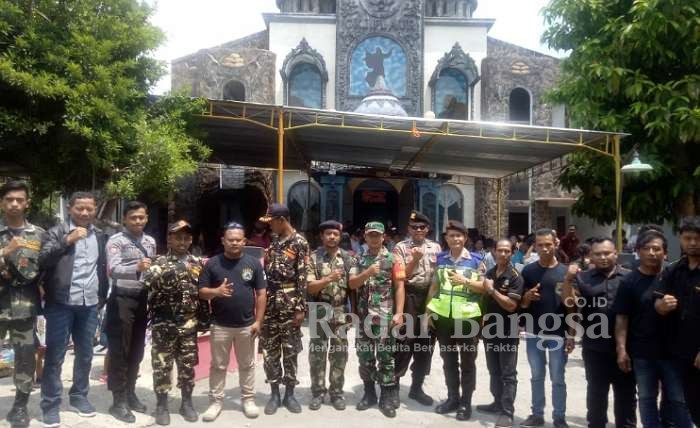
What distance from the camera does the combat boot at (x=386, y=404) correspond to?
15.2 feet

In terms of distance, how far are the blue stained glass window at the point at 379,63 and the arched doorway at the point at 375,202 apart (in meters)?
3.29

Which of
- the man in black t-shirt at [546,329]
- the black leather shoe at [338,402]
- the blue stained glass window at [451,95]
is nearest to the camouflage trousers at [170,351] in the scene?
the black leather shoe at [338,402]

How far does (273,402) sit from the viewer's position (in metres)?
4.67

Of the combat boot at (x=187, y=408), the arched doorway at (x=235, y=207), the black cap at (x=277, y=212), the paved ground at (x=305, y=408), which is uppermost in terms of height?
the arched doorway at (x=235, y=207)

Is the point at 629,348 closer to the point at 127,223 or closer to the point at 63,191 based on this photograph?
the point at 127,223

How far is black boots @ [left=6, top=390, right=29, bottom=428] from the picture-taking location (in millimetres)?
4035

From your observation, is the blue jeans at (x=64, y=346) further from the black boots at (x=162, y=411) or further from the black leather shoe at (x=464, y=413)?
the black leather shoe at (x=464, y=413)

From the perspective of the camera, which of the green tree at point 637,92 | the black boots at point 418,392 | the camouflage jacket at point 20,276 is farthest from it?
the green tree at point 637,92

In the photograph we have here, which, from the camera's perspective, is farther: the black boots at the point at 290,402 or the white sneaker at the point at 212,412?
the black boots at the point at 290,402

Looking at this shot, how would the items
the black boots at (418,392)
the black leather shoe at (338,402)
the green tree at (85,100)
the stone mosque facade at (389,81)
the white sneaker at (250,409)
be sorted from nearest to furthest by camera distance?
the white sneaker at (250,409)
the black leather shoe at (338,402)
the black boots at (418,392)
the green tree at (85,100)
the stone mosque facade at (389,81)

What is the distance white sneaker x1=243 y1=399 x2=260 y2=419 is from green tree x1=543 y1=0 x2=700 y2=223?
21.9 feet

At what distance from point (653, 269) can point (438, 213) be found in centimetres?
1304

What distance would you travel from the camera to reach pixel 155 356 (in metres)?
4.33

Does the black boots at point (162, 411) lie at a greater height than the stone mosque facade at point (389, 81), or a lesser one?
lesser
